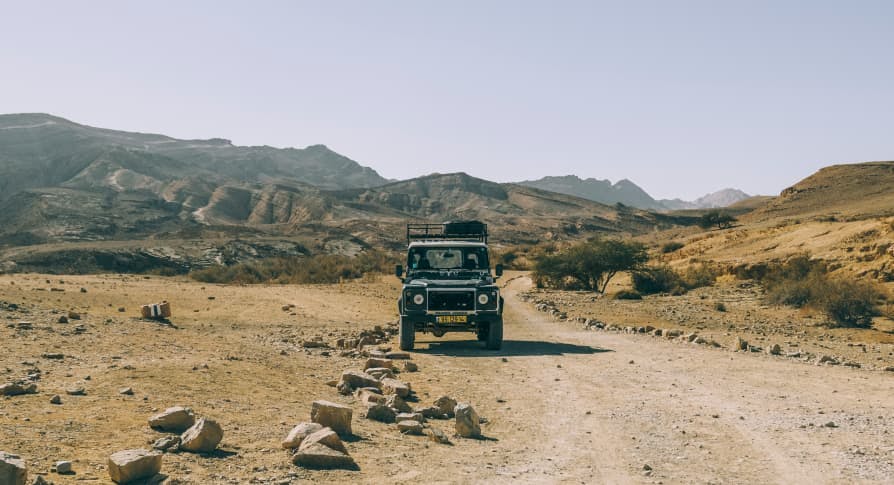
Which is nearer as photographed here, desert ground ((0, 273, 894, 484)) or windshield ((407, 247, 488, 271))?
desert ground ((0, 273, 894, 484))

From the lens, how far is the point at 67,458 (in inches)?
248

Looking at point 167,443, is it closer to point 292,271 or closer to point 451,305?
point 451,305

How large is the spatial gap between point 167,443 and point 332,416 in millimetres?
1881

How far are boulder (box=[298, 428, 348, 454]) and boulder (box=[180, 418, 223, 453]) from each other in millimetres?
846

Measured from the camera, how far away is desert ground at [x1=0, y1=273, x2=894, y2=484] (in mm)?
6953

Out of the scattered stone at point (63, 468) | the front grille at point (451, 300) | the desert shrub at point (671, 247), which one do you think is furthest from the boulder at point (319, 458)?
the desert shrub at point (671, 247)

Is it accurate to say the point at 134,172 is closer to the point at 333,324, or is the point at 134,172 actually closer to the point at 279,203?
the point at 279,203

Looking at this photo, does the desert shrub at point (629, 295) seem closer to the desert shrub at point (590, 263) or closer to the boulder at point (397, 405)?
the desert shrub at point (590, 263)

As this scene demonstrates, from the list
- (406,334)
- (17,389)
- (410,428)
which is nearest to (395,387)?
(410,428)

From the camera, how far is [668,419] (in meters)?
9.45

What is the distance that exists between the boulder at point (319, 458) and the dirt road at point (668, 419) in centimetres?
90

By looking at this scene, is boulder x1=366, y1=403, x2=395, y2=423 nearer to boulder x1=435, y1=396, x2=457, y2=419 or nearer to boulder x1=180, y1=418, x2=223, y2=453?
boulder x1=435, y1=396, x2=457, y2=419

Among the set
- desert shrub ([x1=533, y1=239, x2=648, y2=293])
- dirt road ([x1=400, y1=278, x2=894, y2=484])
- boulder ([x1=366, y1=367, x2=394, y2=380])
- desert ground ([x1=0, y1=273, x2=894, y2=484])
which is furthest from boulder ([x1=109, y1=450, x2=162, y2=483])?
desert shrub ([x1=533, y1=239, x2=648, y2=293])

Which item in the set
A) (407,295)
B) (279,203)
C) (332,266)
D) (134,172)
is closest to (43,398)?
(407,295)
